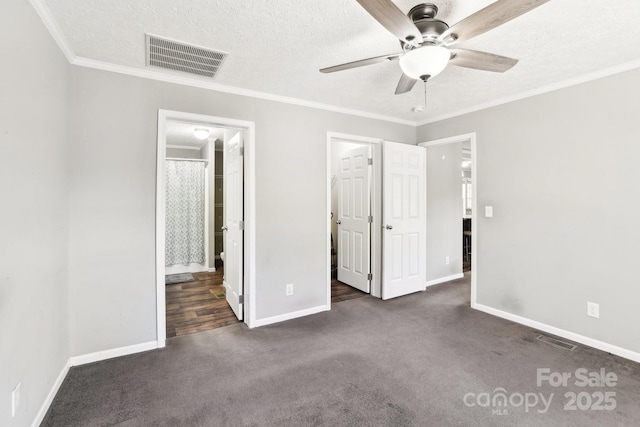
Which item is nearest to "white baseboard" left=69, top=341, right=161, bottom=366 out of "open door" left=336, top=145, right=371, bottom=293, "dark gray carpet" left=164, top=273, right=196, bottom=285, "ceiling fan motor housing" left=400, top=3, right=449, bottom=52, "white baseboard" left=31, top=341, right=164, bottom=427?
"white baseboard" left=31, top=341, right=164, bottom=427

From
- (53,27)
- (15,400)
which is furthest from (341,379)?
(53,27)

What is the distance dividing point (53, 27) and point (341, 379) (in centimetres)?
304

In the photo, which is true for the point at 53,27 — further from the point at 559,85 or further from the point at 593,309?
the point at 593,309

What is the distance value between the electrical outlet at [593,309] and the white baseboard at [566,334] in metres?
0.22

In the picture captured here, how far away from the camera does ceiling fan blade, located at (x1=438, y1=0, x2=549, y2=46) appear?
4.33 feet

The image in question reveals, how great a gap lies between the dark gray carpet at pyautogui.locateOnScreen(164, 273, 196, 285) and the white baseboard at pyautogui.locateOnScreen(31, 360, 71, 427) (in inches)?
99.9

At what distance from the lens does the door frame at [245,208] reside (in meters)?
2.64

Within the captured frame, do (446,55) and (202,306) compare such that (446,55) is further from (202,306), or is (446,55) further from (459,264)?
(459,264)

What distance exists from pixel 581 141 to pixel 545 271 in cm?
129

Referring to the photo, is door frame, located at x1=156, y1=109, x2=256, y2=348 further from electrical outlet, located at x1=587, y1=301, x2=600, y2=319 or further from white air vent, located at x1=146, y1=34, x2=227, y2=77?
electrical outlet, located at x1=587, y1=301, x2=600, y2=319

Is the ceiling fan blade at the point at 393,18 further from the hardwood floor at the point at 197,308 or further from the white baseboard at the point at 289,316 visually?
the hardwood floor at the point at 197,308

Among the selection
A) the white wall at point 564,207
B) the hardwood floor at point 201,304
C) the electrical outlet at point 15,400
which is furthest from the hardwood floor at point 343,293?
the electrical outlet at point 15,400

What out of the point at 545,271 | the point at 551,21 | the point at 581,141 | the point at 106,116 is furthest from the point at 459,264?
the point at 106,116

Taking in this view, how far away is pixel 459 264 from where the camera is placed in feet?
16.1
